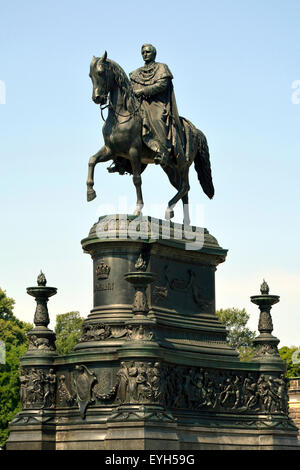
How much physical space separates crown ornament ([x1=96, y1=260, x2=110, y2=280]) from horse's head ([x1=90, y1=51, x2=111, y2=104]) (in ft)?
13.6

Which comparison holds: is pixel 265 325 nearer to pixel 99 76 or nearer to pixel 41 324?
pixel 41 324

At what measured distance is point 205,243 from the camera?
109ft

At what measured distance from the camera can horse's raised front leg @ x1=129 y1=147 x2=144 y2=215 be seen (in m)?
32.1

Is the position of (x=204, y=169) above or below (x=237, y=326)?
below

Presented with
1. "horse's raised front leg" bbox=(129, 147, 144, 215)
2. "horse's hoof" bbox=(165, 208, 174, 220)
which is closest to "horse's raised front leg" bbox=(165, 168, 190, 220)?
"horse's hoof" bbox=(165, 208, 174, 220)

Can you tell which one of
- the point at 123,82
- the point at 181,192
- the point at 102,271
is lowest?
the point at 102,271

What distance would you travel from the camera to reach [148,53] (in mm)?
33469

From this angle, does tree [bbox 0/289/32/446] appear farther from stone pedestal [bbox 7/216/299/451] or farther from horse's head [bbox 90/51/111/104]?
horse's head [bbox 90/51/111/104]

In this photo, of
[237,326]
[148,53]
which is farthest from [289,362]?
[148,53]

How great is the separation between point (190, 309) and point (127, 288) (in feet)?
7.64

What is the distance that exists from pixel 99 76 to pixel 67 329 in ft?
157

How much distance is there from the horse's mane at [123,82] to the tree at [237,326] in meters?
51.4
